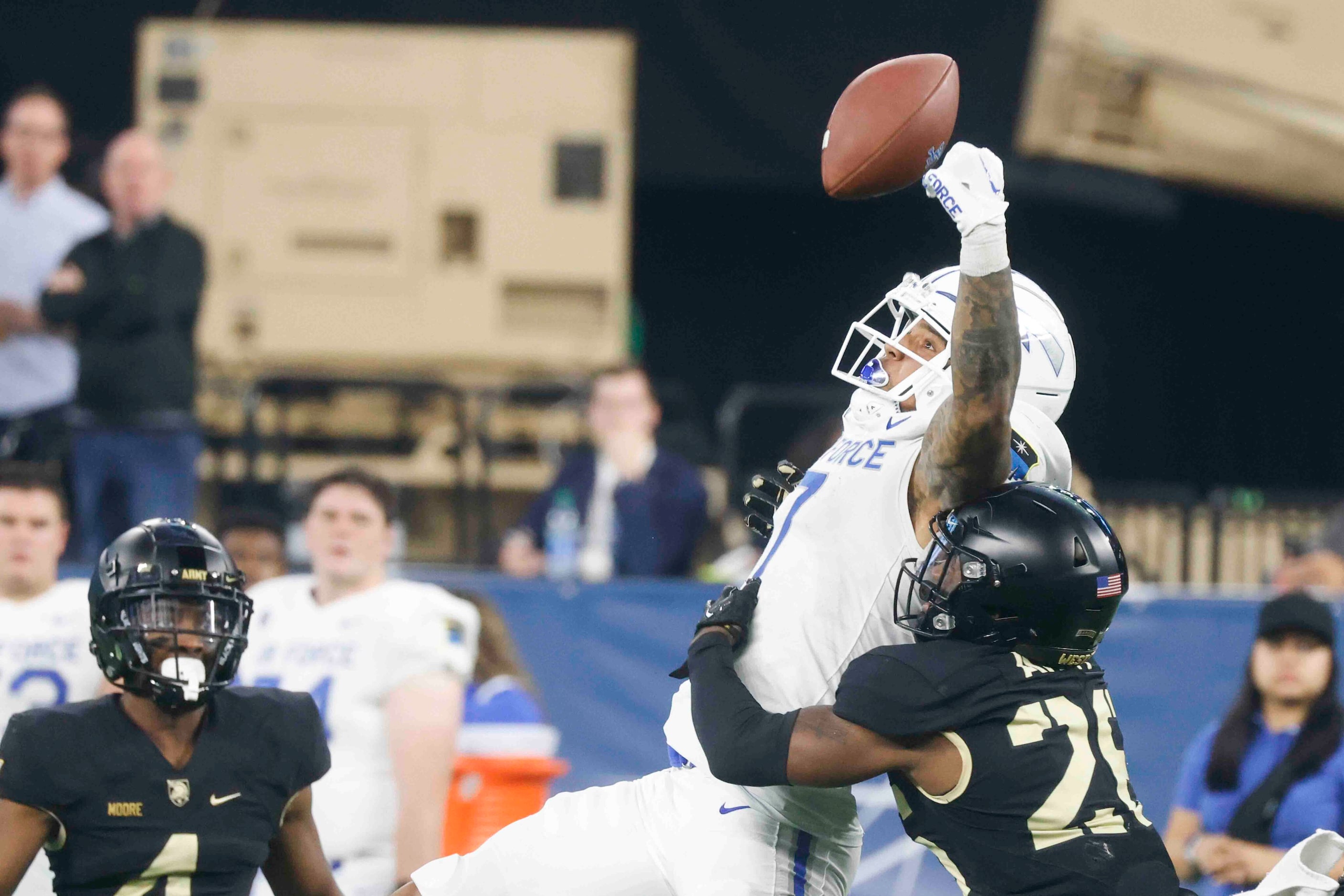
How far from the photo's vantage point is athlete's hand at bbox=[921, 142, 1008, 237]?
9.31ft

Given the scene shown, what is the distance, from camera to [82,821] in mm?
3072

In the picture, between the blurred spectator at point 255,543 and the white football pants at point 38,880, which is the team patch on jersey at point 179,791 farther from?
the blurred spectator at point 255,543

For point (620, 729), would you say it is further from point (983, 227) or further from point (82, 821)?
point (983, 227)

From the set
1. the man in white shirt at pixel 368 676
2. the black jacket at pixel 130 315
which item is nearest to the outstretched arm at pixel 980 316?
the man in white shirt at pixel 368 676

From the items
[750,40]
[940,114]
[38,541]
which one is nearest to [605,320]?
[750,40]

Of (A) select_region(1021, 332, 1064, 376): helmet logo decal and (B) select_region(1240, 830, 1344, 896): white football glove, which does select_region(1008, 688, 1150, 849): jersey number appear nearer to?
(B) select_region(1240, 830, 1344, 896): white football glove

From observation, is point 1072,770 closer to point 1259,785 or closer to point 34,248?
point 1259,785

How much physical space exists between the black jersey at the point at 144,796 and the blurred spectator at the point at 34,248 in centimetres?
403

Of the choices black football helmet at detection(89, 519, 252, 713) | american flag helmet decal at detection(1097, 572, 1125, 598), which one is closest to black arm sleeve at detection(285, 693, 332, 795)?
black football helmet at detection(89, 519, 252, 713)

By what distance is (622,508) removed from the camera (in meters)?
6.87

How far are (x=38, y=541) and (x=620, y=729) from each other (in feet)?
6.79

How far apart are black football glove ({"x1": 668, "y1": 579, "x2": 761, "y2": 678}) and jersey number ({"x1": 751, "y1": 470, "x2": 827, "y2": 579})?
71 millimetres

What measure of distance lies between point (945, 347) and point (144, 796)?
5.08ft

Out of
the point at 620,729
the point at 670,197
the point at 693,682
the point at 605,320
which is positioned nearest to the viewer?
the point at 693,682
